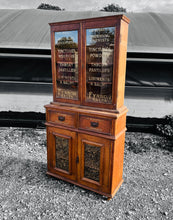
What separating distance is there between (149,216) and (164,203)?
36 cm

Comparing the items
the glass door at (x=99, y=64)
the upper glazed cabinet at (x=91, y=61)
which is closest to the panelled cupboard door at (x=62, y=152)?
the upper glazed cabinet at (x=91, y=61)

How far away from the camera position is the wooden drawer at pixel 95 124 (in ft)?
7.37

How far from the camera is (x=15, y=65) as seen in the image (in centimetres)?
441

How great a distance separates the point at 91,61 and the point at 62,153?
4.63ft

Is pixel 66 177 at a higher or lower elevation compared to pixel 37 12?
lower

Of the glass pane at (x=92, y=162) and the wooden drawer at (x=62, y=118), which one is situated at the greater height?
the wooden drawer at (x=62, y=118)

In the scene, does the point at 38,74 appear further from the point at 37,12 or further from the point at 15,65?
the point at 37,12

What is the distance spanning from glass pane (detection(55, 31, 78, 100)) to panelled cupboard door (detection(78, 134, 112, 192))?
2.17 ft

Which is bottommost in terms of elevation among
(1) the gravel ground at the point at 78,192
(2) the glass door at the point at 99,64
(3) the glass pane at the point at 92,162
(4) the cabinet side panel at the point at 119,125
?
(1) the gravel ground at the point at 78,192

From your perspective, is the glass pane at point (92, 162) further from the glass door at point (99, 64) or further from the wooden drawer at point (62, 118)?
the glass door at point (99, 64)

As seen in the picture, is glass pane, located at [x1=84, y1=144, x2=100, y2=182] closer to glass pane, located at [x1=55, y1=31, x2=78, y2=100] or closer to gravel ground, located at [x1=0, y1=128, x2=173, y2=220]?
gravel ground, located at [x1=0, y1=128, x2=173, y2=220]

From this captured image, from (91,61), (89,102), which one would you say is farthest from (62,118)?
(91,61)

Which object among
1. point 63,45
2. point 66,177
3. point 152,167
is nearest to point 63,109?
point 63,45

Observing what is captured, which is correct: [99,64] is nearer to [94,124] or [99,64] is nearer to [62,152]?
[94,124]
